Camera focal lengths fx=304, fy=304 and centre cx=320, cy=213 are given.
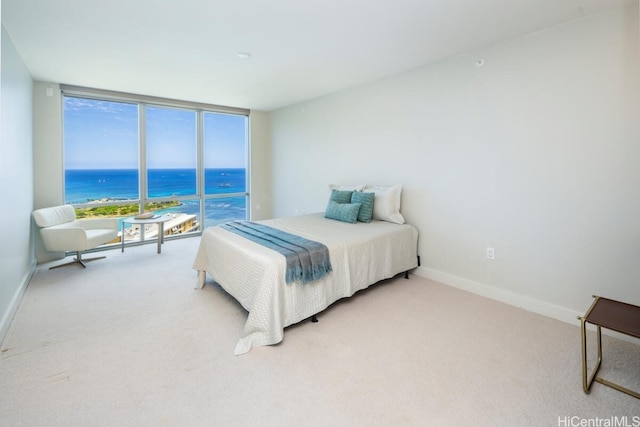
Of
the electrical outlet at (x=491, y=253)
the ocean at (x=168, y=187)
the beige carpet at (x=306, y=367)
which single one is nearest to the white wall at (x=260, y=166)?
the ocean at (x=168, y=187)

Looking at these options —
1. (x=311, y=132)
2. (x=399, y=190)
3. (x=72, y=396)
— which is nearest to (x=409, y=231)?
(x=399, y=190)

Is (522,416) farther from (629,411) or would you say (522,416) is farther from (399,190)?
(399,190)

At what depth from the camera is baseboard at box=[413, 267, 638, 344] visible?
8.28 ft

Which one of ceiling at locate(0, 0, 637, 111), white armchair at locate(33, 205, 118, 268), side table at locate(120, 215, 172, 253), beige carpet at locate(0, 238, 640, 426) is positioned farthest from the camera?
side table at locate(120, 215, 172, 253)

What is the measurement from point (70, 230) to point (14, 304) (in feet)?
3.67

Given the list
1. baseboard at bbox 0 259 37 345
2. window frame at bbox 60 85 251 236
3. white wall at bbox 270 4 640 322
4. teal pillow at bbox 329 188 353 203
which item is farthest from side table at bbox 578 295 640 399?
window frame at bbox 60 85 251 236

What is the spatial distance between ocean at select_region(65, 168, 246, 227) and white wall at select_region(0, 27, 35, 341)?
2.65 ft

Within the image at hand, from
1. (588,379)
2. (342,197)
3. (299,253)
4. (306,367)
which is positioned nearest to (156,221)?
(342,197)

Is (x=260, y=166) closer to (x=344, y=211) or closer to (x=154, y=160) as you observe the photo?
(x=154, y=160)

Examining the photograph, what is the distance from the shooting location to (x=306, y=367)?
6.47 ft

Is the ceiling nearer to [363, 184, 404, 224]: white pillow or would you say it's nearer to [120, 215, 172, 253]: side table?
[363, 184, 404, 224]: white pillow

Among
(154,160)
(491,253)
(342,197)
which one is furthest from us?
(154,160)

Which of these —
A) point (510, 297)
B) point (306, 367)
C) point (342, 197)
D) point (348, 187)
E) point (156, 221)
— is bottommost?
point (306, 367)

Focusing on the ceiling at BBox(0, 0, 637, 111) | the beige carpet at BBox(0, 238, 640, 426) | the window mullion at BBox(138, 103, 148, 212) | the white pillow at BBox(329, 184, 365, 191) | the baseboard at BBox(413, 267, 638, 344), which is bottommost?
the beige carpet at BBox(0, 238, 640, 426)
